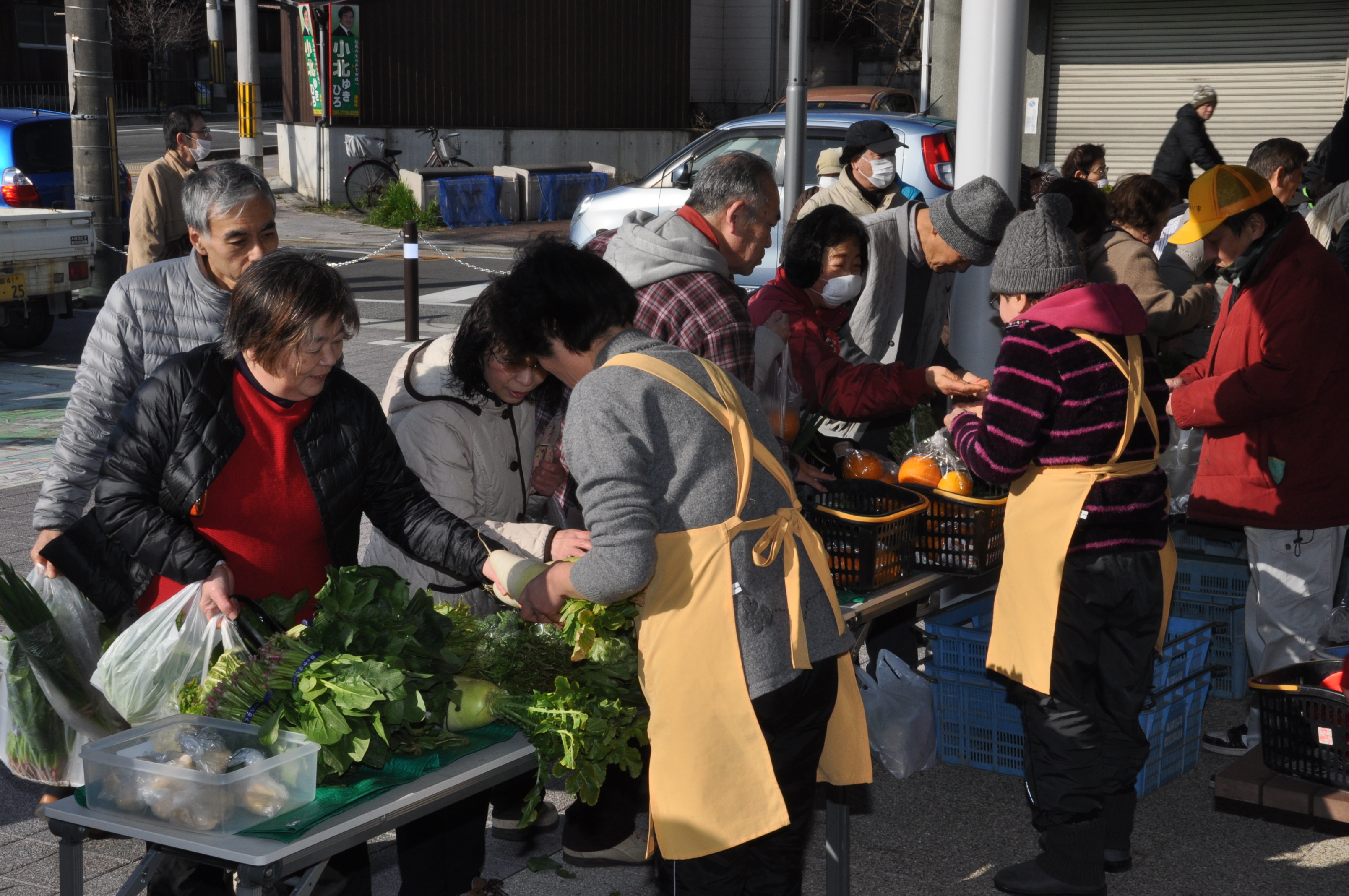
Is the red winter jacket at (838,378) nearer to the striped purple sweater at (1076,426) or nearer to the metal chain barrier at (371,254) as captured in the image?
the striped purple sweater at (1076,426)

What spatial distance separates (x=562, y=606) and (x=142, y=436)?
3.55ft

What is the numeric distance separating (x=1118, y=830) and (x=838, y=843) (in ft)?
3.32

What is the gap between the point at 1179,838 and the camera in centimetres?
436

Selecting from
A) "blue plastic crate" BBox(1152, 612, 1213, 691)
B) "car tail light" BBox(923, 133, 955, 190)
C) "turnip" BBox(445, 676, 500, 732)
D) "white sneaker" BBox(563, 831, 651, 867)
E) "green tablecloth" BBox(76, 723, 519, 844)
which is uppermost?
"car tail light" BBox(923, 133, 955, 190)

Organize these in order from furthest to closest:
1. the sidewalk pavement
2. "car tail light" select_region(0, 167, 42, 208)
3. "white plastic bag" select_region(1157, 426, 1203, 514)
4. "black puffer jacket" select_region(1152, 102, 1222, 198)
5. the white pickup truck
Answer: the sidewalk pavement < "car tail light" select_region(0, 167, 42, 208) < "black puffer jacket" select_region(1152, 102, 1222, 198) < the white pickup truck < "white plastic bag" select_region(1157, 426, 1203, 514)

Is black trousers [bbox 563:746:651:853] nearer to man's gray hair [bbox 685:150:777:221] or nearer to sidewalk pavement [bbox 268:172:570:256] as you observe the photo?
→ man's gray hair [bbox 685:150:777:221]

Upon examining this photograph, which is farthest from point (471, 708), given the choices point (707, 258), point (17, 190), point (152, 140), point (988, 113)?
point (152, 140)

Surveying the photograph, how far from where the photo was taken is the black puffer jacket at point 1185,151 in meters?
10.9

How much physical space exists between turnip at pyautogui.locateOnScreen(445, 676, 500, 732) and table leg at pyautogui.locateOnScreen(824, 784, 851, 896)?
1101 millimetres

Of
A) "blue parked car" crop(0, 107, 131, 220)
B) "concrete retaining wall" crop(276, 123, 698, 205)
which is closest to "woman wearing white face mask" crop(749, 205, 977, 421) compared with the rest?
"blue parked car" crop(0, 107, 131, 220)

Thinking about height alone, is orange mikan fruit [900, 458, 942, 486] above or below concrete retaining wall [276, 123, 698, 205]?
below

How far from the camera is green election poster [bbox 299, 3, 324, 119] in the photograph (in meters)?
22.9

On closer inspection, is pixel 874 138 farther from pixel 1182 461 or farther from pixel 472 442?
pixel 472 442

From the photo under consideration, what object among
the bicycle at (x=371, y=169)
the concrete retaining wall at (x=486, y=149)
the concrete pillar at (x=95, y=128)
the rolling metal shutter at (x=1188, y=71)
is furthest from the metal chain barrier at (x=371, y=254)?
the rolling metal shutter at (x=1188, y=71)
